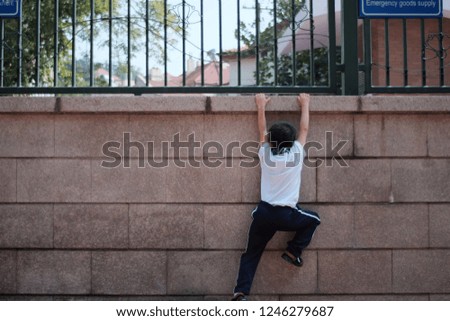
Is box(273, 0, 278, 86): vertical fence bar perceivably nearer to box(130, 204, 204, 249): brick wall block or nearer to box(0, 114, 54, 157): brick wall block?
box(130, 204, 204, 249): brick wall block

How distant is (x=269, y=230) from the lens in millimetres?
4680

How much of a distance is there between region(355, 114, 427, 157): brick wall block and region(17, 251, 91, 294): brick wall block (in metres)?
2.76

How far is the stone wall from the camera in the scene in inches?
193

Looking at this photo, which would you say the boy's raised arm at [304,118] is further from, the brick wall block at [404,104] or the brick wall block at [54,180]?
the brick wall block at [54,180]

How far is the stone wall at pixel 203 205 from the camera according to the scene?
4914 millimetres

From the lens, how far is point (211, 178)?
4926 millimetres

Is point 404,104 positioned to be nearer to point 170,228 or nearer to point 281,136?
point 281,136

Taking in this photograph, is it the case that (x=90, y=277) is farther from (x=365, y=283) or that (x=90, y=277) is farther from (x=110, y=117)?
(x=365, y=283)

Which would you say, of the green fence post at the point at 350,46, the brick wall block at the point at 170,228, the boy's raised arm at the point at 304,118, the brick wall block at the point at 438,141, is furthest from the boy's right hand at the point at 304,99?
the brick wall block at the point at 170,228

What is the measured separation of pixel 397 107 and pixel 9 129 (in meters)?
3.60

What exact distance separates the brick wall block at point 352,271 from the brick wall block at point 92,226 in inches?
73.5

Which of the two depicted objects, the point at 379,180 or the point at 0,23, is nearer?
the point at 379,180

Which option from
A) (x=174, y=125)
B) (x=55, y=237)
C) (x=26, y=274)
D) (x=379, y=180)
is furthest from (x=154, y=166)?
(x=379, y=180)

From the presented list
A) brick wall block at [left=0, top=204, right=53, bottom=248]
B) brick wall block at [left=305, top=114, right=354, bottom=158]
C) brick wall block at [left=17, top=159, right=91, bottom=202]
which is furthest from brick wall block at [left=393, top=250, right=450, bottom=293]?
brick wall block at [left=0, top=204, right=53, bottom=248]
